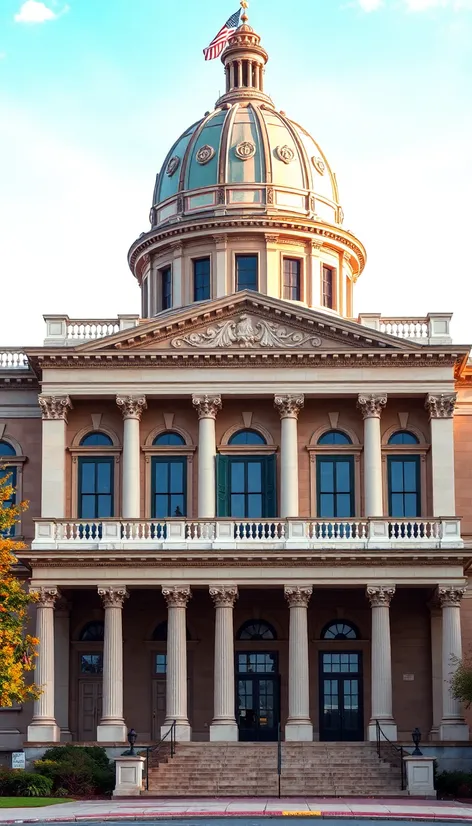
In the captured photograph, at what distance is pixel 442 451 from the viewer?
178 feet

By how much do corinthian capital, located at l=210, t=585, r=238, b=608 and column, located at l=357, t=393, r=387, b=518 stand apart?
558 centimetres

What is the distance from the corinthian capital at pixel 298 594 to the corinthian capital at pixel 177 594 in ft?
11.1

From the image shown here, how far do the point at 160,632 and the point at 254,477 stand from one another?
21.7ft

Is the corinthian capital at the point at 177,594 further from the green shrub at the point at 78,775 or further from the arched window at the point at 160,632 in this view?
the green shrub at the point at 78,775

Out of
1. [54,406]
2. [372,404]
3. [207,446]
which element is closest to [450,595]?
[372,404]

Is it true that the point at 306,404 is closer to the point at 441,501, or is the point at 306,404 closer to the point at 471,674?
the point at 441,501

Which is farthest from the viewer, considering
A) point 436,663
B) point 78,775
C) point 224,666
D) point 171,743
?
point 436,663

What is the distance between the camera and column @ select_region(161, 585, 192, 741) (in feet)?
167

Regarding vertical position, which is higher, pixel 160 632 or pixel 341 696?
pixel 160 632

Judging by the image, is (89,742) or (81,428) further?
(81,428)

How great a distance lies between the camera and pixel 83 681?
55.6 meters

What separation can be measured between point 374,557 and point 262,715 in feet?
24.8

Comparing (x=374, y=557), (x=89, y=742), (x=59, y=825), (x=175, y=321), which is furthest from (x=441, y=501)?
(x=59, y=825)

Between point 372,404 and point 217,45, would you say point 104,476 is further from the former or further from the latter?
point 217,45
